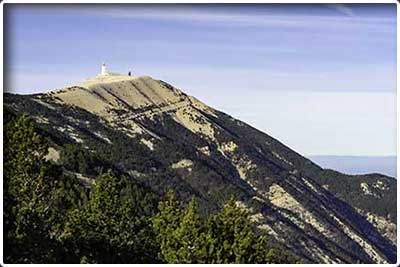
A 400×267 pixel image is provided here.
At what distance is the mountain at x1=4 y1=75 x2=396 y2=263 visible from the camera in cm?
5966

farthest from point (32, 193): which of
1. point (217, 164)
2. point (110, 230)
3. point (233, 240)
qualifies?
point (217, 164)

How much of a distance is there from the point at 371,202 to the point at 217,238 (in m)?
66.3

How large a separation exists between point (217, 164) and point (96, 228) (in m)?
66.8

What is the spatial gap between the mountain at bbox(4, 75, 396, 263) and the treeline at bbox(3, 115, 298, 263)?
30242 millimetres

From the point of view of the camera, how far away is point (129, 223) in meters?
15.6

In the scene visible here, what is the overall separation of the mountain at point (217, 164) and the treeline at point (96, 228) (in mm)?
30242

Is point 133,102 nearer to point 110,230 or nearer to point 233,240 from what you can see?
point 110,230

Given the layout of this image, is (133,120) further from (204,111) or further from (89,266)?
(89,266)

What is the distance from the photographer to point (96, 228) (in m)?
13.7

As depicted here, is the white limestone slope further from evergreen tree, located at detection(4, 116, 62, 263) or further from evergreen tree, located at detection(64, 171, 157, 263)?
evergreen tree, located at detection(4, 116, 62, 263)

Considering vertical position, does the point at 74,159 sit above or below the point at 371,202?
above

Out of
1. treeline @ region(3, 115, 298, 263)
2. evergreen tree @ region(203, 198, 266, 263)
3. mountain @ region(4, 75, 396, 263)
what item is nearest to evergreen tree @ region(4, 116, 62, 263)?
treeline @ region(3, 115, 298, 263)

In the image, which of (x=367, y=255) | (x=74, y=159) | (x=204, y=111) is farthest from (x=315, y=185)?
(x=74, y=159)

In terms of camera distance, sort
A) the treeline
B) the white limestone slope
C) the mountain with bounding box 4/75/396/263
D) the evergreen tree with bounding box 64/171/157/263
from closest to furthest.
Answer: the treeline
the evergreen tree with bounding box 64/171/157/263
the mountain with bounding box 4/75/396/263
the white limestone slope
